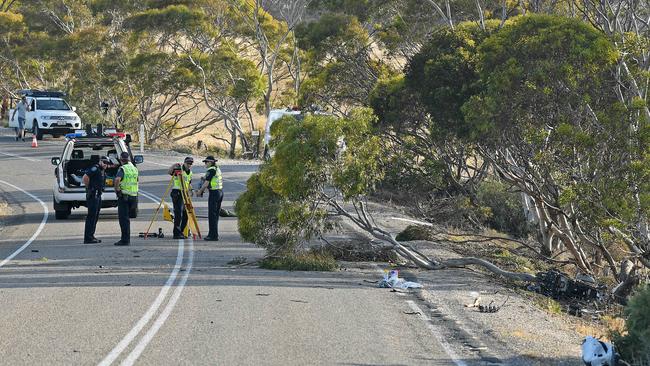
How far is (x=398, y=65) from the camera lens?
125 feet

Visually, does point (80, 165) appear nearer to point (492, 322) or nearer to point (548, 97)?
point (548, 97)

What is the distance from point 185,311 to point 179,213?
848 cm

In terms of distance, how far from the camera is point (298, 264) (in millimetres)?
17078

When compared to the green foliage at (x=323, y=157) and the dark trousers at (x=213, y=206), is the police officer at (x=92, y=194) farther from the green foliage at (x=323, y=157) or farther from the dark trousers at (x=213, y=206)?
the green foliage at (x=323, y=157)

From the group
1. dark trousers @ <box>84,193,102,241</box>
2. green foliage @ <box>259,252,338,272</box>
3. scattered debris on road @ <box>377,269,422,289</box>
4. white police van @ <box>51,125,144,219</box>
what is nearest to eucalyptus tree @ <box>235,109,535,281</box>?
green foliage @ <box>259,252,338,272</box>

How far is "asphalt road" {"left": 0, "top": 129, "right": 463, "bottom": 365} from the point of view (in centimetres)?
980

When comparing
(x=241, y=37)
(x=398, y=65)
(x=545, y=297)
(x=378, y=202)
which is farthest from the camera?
(x=241, y=37)

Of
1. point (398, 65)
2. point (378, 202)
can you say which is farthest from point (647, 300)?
point (398, 65)

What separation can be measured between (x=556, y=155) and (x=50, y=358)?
12.2 m

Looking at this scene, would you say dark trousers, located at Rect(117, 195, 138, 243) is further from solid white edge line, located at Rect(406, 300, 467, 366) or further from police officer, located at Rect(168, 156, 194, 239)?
solid white edge line, located at Rect(406, 300, 467, 366)

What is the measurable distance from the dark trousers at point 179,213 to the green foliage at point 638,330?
39.6 feet

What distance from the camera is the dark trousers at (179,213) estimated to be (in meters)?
20.4

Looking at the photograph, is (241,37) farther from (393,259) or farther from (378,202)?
(393,259)

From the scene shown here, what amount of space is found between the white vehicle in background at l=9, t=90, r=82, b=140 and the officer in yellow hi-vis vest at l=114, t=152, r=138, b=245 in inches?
1133
